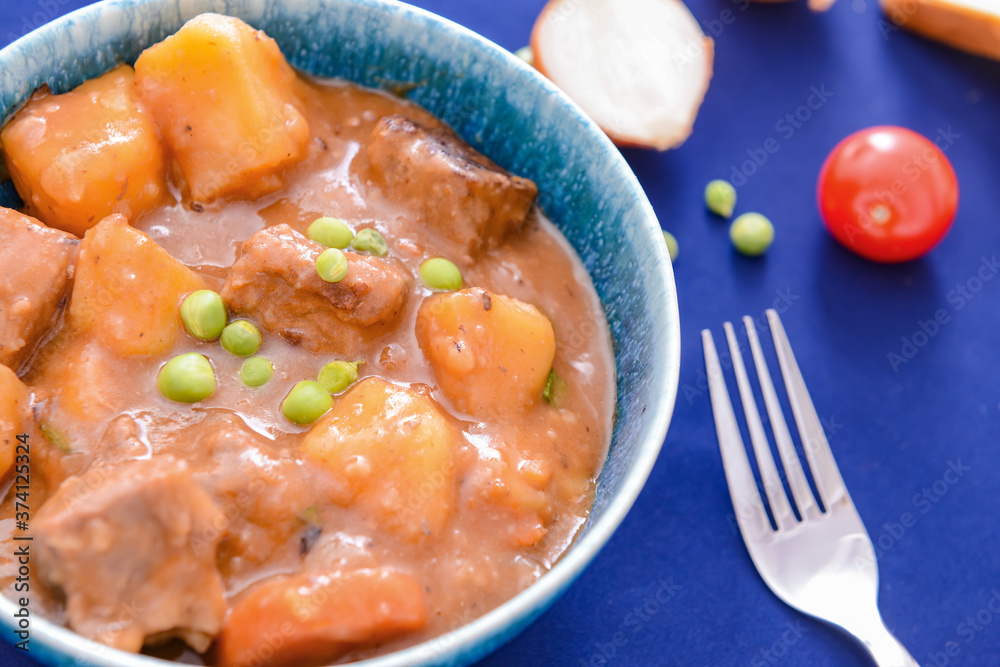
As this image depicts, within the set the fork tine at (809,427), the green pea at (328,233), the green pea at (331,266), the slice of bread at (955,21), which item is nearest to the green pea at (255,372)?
the green pea at (331,266)

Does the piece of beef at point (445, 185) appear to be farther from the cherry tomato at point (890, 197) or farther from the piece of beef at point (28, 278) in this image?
the cherry tomato at point (890, 197)

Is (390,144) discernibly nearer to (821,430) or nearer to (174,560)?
(174,560)

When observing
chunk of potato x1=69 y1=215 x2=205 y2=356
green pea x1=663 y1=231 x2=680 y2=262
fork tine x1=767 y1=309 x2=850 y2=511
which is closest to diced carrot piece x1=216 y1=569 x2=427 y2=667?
chunk of potato x1=69 y1=215 x2=205 y2=356

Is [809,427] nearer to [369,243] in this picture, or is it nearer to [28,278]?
[369,243]

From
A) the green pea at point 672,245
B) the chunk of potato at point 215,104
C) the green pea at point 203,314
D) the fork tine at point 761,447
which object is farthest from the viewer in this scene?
the green pea at point 672,245

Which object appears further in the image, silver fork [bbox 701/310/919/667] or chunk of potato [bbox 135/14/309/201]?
silver fork [bbox 701/310/919/667]

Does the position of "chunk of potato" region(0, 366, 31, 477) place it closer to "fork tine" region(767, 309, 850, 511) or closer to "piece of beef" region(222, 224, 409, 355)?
"piece of beef" region(222, 224, 409, 355)

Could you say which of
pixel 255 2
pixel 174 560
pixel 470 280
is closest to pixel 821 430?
pixel 470 280

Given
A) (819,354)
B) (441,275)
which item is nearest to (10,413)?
(441,275)
